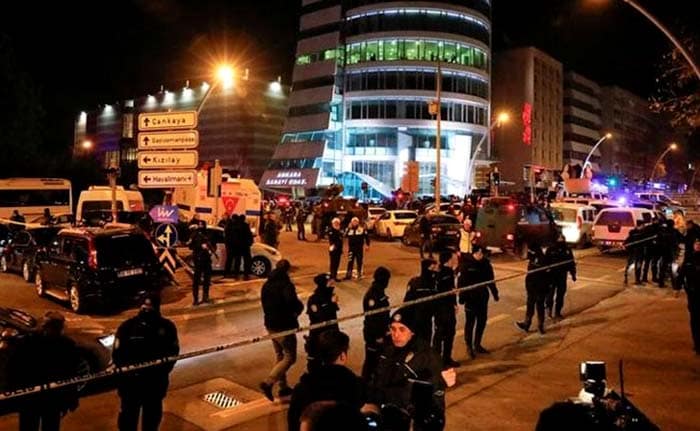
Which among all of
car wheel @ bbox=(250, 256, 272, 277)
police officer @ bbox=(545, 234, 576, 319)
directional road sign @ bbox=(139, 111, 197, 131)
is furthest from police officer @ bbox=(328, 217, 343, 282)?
police officer @ bbox=(545, 234, 576, 319)

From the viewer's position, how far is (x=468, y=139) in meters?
73.9

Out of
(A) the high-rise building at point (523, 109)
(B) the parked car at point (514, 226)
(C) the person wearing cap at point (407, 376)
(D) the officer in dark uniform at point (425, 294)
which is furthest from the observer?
(A) the high-rise building at point (523, 109)

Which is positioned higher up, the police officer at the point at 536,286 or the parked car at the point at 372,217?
the parked car at the point at 372,217

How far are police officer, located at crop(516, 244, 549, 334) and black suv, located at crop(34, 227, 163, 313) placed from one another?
7000mm

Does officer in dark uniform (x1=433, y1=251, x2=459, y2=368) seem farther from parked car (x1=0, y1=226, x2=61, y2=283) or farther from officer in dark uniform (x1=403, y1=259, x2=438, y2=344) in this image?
parked car (x1=0, y1=226, x2=61, y2=283)

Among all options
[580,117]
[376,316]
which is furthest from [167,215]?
[580,117]

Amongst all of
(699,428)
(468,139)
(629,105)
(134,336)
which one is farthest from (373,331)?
(629,105)

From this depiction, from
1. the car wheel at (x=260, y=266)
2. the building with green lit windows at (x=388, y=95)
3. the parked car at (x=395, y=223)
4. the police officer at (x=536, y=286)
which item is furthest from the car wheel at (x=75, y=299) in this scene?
the building with green lit windows at (x=388, y=95)

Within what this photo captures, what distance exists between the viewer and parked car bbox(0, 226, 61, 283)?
1727cm

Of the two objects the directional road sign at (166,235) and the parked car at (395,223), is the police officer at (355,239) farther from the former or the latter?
the parked car at (395,223)

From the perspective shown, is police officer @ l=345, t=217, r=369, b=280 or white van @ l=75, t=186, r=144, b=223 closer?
police officer @ l=345, t=217, r=369, b=280

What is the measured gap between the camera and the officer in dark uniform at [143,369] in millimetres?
5570

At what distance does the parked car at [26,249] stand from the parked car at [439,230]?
1160cm

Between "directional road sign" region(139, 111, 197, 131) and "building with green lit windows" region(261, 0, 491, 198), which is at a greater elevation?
"building with green lit windows" region(261, 0, 491, 198)
